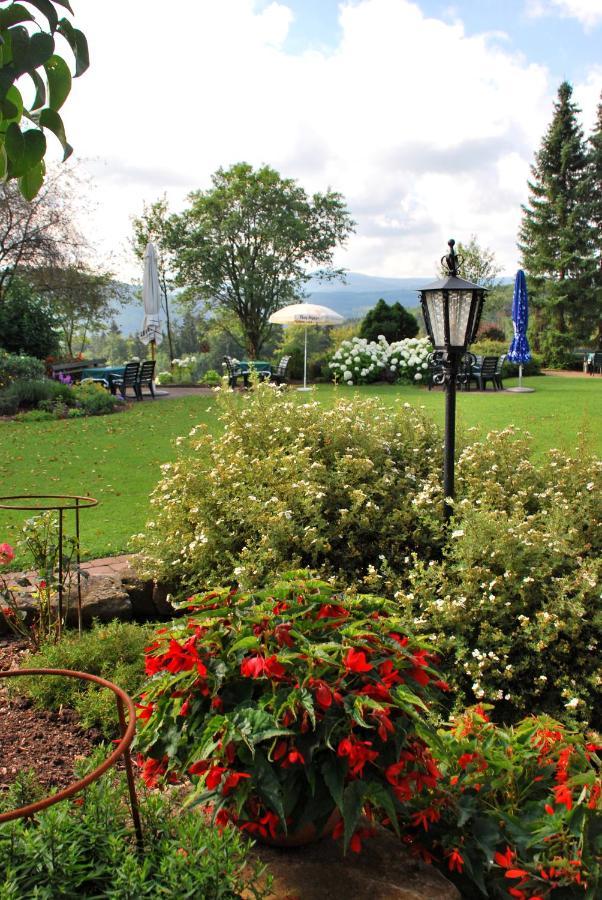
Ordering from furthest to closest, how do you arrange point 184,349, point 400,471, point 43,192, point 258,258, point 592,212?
1. point 184,349
2. point 592,212
3. point 258,258
4. point 43,192
5. point 400,471

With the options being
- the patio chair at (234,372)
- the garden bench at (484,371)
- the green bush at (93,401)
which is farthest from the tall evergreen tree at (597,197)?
the green bush at (93,401)

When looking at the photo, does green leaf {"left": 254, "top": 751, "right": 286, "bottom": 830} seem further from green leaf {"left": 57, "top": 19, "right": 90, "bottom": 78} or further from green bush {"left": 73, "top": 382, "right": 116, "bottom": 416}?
green bush {"left": 73, "top": 382, "right": 116, "bottom": 416}

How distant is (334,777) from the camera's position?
155 centimetres

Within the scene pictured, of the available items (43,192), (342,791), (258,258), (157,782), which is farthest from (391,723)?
(258,258)

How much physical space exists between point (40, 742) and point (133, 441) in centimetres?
724

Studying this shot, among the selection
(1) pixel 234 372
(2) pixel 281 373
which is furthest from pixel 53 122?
(2) pixel 281 373

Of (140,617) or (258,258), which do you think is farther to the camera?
(258,258)

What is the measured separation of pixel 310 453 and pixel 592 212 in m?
30.1

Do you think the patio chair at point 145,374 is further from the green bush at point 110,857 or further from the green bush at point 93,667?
the green bush at point 110,857

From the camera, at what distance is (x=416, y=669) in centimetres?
179

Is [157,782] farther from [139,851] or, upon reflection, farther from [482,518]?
[482,518]

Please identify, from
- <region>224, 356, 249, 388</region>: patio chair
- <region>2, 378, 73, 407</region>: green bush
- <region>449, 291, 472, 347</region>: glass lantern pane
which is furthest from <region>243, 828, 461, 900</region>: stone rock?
<region>224, 356, 249, 388</region>: patio chair

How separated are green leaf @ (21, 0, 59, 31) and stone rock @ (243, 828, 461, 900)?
1.79m

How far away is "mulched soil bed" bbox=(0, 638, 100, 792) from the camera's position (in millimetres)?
2246
